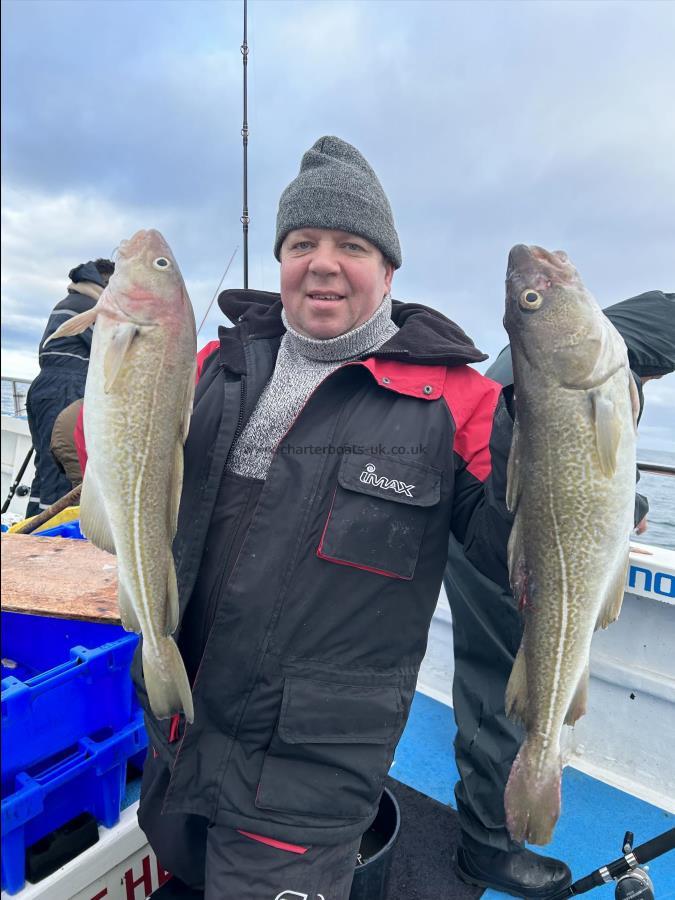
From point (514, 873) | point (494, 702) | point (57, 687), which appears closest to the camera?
point (57, 687)

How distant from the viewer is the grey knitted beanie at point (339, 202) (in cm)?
222

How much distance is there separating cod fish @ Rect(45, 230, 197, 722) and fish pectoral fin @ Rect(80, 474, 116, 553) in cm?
2

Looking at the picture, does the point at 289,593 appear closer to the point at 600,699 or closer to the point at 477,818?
the point at 477,818

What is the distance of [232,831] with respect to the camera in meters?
1.88

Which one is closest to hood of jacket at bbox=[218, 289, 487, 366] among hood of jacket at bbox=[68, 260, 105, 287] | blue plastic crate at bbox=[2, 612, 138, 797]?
blue plastic crate at bbox=[2, 612, 138, 797]

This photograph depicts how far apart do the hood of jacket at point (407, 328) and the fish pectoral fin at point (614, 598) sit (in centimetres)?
82

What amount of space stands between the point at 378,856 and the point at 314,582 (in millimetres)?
1183

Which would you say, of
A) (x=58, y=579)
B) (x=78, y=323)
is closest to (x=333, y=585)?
(x=78, y=323)

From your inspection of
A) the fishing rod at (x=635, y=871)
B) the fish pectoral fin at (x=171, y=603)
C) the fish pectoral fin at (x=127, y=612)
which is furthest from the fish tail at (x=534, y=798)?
the fish pectoral fin at (x=127, y=612)

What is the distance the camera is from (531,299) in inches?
68.9

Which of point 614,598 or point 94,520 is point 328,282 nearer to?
point 94,520

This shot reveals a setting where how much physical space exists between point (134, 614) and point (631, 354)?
8.13ft

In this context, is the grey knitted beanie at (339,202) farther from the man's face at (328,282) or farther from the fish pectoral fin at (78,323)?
the fish pectoral fin at (78,323)

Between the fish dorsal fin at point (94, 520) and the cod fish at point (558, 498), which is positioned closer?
the cod fish at point (558, 498)
